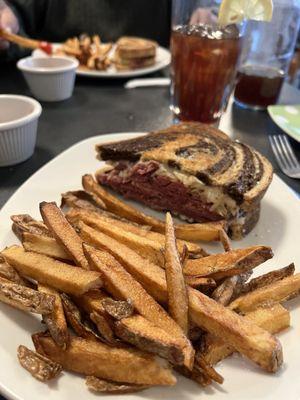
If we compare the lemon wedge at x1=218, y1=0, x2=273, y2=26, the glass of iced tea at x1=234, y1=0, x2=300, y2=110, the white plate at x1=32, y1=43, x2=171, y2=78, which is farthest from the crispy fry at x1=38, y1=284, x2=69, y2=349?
the white plate at x1=32, y1=43, x2=171, y2=78

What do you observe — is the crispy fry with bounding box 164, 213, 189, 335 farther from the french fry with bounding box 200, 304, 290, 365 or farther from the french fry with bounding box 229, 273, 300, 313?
the french fry with bounding box 229, 273, 300, 313

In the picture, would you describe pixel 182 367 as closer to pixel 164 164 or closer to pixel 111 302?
pixel 111 302

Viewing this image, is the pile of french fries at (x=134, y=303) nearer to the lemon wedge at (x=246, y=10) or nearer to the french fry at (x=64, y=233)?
the french fry at (x=64, y=233)

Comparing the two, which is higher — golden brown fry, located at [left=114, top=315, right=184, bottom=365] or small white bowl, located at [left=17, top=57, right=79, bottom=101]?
golden brown fry, located at [left=114, top=315, right=184, bottom=365]

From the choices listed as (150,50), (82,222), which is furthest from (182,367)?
(150,50)

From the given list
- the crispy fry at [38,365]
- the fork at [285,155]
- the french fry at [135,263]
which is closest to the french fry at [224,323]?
the french fry at [135,263]

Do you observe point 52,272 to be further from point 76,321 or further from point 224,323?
point 224,323
